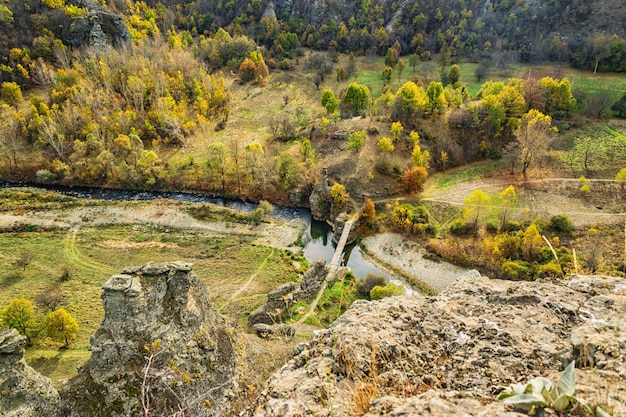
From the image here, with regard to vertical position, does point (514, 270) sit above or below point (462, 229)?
below

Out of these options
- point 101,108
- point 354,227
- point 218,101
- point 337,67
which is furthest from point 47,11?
point 354,227

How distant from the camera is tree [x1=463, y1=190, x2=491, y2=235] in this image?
166 ft

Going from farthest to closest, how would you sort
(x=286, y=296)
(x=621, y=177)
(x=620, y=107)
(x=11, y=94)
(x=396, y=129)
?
(x=11, y=94)
(x=620, y=107)
(x=396, y=129)
(x=621, y=177)
(x=286, y=296)

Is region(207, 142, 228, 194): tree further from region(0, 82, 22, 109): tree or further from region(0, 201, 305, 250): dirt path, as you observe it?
region(0, 82, 22, 109): tree

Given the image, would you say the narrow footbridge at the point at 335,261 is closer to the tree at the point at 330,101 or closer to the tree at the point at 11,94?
the tree at the point at 330,101

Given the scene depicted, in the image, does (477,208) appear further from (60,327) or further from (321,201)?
(60,327)

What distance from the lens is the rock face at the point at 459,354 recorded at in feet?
24.1

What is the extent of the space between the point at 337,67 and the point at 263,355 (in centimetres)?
9517

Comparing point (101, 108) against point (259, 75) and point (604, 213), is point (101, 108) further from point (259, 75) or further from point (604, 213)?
point (604, 213)

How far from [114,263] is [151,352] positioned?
32474 mm

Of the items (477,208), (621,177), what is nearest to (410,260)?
(477,208)

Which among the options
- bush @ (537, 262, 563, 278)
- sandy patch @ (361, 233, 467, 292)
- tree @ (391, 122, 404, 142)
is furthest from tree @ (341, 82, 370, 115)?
bush @ (537, 262, 563, 278)

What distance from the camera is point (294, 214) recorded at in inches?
2383

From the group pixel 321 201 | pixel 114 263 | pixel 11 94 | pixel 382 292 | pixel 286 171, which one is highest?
pixel 11 94
